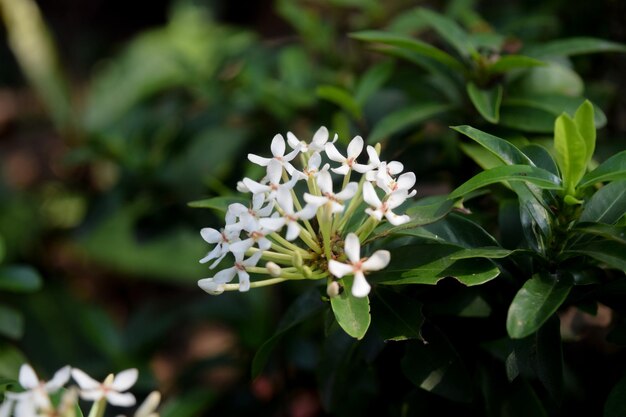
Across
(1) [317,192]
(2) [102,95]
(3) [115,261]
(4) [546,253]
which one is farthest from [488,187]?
(2) [102,95]

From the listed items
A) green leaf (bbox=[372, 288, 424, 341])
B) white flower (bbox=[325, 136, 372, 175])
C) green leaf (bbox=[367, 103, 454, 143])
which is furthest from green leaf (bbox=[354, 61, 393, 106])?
green leaf (bbox=[372, 288, 424, 341])

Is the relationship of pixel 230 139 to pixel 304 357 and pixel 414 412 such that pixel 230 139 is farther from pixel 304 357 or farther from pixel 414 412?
pixel 414 412

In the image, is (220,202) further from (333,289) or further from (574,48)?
(574,48)

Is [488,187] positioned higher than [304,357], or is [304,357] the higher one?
[488,187]

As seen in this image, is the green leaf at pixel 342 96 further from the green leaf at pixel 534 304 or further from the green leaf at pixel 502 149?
the green leaf at pixel 534 304

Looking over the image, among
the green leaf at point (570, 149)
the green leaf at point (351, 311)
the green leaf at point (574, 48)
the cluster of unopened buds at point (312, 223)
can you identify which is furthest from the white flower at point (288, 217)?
the green leaf at point (574, 48)
